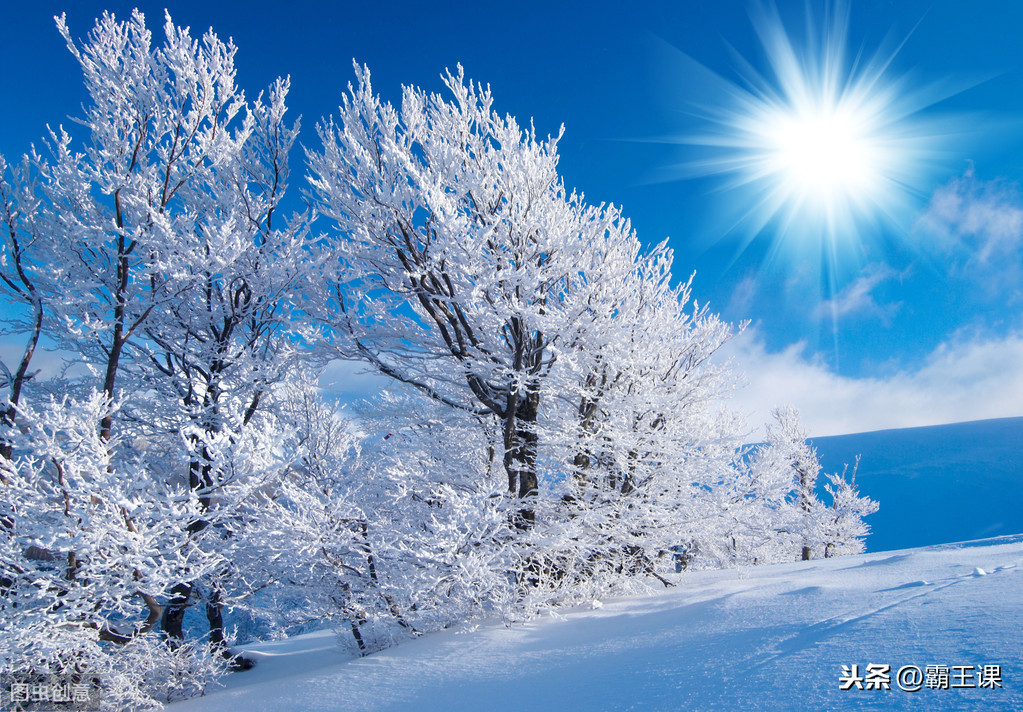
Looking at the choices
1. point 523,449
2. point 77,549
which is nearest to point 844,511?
point 523,449

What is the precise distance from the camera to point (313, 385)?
7562 mm

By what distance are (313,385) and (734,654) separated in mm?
6923

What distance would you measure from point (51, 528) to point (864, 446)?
188ft

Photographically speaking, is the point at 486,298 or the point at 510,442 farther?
the point at 510,442

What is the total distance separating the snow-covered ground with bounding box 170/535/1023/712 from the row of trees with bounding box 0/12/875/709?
→ 745mm

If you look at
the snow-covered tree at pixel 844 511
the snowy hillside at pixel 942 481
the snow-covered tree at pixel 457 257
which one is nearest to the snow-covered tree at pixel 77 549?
the snow-covered tree at pixel 457 257

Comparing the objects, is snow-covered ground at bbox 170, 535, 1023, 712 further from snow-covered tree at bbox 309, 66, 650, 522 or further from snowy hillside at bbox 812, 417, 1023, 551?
snowy hillside at bbox 812, 417, 1023, 551

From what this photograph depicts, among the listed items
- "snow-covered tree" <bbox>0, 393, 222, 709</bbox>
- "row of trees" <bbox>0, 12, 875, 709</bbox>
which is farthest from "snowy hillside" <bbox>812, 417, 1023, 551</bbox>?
"snow-covered tree" <bbox>0, 393, 222, 709</bbox>

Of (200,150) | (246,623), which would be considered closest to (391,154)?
(200,150)

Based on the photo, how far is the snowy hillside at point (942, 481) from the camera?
26.5m

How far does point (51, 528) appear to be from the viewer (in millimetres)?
3529

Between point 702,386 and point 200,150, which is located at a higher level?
point 200,150

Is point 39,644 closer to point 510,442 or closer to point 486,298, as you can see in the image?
point 510,442

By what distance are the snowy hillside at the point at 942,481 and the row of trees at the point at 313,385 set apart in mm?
18969
